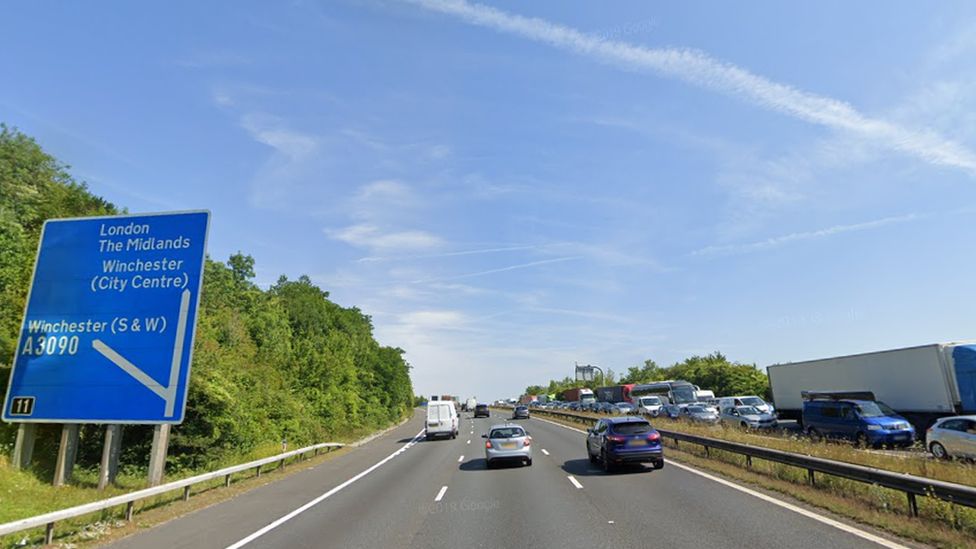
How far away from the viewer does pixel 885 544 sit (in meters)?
7.50

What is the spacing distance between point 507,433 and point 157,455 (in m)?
11.4

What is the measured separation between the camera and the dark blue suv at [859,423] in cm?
2156

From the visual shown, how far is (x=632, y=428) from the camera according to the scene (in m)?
16.9

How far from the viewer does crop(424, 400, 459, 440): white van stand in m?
37.2

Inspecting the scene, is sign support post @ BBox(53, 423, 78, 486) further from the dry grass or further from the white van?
the white van

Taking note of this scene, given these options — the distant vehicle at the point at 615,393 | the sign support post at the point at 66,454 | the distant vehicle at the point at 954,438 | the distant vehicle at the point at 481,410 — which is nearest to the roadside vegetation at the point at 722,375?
the distant vehicle at the point at 615,393

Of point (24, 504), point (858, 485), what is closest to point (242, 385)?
point (24, 504)

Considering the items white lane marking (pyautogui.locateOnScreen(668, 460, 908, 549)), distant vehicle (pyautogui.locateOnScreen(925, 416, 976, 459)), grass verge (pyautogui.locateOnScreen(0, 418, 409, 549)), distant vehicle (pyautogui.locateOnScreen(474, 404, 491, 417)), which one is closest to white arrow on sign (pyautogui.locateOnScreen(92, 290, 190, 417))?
→ grass verge (pyautogui.locateOnScreen(0, 418, 409, 549))

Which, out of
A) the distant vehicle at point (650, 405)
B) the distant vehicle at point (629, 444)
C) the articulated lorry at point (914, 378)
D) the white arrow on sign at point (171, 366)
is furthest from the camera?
the distant vehicle at point (650, 405)

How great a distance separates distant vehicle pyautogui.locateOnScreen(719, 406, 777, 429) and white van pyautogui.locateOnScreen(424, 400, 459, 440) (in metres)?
17.9

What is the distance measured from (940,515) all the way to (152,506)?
54.7 feet

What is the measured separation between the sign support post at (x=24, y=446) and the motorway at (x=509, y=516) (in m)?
→ 6.38

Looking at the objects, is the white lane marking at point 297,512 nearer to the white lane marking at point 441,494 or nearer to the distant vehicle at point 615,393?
the white lane marking at point 441,494

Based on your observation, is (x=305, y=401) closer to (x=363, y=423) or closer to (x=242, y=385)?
(x=242, y=385)
